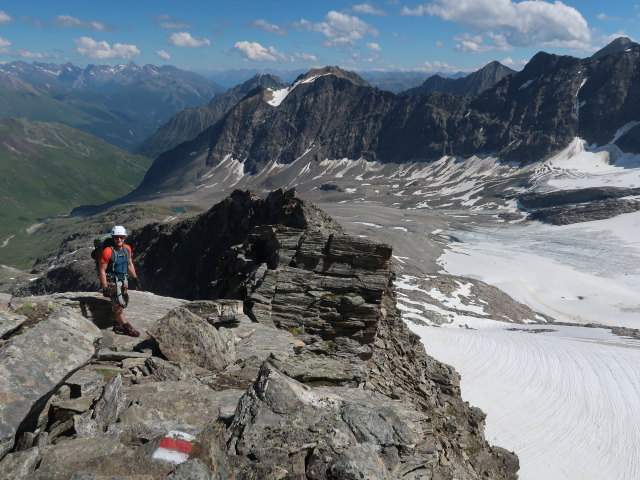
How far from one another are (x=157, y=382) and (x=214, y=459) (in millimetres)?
4382

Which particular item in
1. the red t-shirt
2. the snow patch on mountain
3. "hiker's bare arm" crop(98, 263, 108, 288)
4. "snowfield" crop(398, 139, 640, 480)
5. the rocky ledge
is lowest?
the snow patch on mountain

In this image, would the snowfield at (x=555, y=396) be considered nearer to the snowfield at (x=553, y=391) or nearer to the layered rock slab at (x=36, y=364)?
the snowfield at (x=553, y=391)

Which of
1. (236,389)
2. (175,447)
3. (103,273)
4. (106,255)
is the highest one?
(106,255)

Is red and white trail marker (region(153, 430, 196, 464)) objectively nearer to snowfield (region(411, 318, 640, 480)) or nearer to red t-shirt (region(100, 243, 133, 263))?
red t-shirt (region(100, 243, 133, 263))

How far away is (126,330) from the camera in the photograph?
55.5 feet

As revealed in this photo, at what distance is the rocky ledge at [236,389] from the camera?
865 centimetres

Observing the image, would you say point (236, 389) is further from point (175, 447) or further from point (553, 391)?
point (553, 391)

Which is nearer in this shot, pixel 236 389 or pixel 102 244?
pixel 236 389

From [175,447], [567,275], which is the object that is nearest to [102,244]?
[175,447]

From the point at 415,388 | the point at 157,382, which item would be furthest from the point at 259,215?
the point at 157,382

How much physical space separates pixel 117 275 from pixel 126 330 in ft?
7.31

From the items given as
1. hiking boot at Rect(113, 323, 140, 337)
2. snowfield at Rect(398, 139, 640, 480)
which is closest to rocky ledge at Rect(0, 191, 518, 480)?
hiking boot at Rect(113, 323, 140, 337)

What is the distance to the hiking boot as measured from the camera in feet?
55.1

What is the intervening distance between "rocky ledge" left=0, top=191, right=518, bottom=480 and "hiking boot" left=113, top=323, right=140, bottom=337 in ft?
2.00
